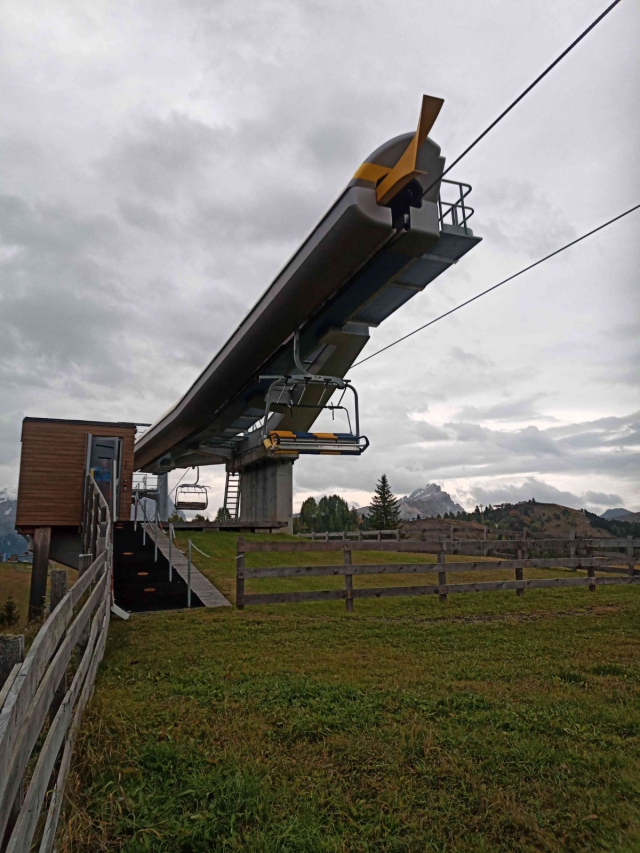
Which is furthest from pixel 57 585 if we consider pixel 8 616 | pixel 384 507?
pixel 384 507

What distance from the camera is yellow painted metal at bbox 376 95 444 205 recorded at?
28.6ft

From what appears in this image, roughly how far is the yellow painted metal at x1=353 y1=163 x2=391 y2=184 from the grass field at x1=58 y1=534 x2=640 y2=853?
8.40m

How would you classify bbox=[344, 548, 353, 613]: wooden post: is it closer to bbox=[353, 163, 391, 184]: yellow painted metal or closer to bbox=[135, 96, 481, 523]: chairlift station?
bbox=[135, 96, 481, 523]: chairlift station

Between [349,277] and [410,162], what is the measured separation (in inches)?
135

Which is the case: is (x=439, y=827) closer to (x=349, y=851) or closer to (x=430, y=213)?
(x=349, y=851)

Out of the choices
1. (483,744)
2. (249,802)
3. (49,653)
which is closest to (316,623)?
(483,744)

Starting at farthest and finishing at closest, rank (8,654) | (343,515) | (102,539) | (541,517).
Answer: (541,517) < (343,515) < (102,539) < (8,654)

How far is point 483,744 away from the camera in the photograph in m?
3.96

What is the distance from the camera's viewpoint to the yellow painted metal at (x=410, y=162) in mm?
8703

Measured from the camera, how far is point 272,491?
26.5m

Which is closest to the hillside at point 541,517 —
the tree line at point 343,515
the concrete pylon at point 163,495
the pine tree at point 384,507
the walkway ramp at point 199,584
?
the tree line at point 343,515

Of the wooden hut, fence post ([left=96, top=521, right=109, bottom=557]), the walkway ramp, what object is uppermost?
the wooden hut

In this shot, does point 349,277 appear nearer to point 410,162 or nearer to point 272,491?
point 410,162

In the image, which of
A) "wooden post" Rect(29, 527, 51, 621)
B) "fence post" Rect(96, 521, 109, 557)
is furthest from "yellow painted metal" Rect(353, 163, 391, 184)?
"wooden post" Rect(29, 527, 51, 621)
